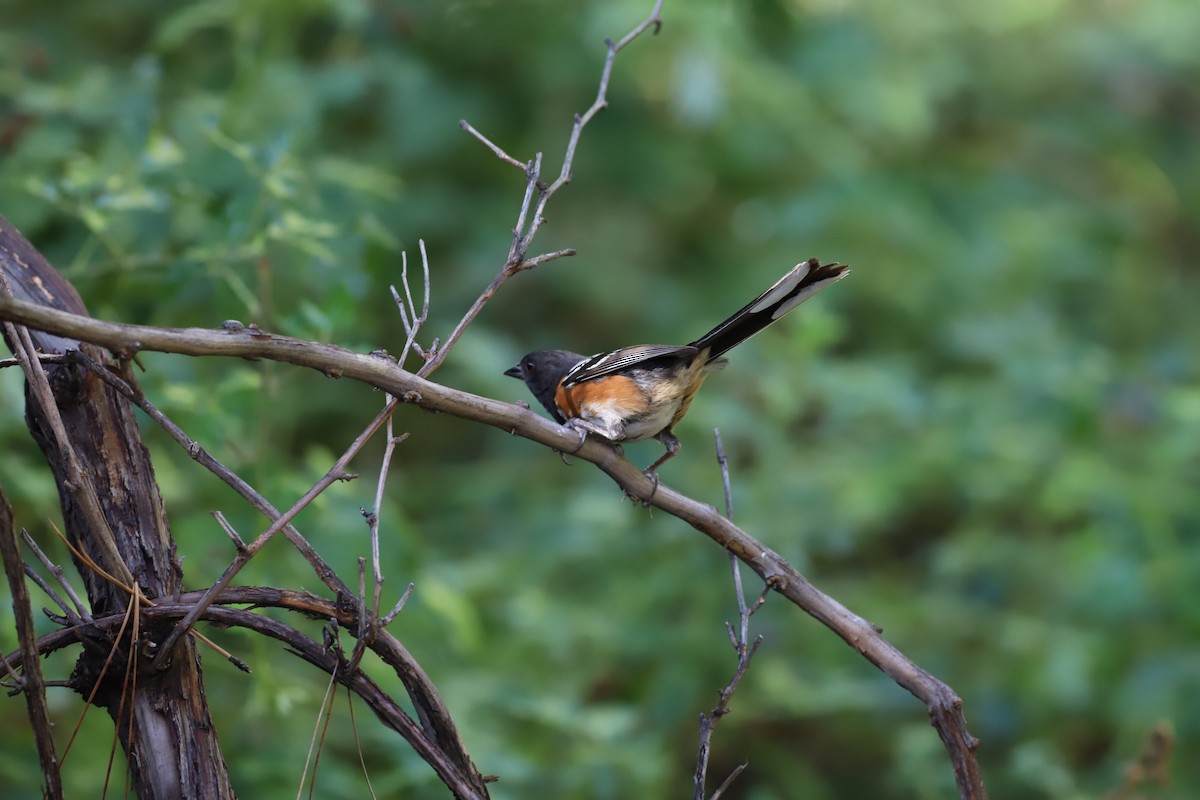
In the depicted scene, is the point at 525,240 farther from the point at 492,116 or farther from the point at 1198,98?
the point at 1198,98

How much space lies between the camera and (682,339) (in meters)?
→ 7.07

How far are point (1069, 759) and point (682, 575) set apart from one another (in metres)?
2.51

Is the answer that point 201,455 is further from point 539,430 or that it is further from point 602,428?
point 602,428

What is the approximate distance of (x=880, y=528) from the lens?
6.54 meters

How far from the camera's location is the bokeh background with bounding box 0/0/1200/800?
3.72m

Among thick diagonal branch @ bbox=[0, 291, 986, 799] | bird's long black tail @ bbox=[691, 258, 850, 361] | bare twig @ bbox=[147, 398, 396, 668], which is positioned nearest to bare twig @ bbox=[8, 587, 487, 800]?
bare twig @ bbox=[147, 398, 396, 668]

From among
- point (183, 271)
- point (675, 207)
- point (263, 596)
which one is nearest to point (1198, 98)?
point (675, 207)

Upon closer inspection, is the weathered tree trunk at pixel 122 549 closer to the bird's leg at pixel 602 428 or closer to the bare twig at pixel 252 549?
the bare twig at pixel 252 549

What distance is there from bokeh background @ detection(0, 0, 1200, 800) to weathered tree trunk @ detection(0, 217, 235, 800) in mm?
1067

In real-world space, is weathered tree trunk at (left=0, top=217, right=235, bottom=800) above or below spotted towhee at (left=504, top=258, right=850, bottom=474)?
below

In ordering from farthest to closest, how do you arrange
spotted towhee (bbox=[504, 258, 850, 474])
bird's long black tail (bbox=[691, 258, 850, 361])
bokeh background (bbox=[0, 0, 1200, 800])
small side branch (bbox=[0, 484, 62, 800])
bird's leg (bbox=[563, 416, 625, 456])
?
bokeh background (bbox=[0, 0, 1200, 800]), spotted towhee (bbox=[504, 258, 850, 474]), bird's leg (bbox=[563, 416, 625, 456]), bird's long black tail (bbox=[691, 258, 850, 361]), small side branch (bbox=[0, 484, 62, 800])

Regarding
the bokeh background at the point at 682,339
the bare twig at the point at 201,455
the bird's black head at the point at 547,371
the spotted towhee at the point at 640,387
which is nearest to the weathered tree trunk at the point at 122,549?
the bare twig at the point at 201,455

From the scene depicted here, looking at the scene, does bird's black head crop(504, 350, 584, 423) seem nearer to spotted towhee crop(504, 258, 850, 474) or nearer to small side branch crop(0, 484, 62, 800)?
spotted towhee crop(504, 258, 850, 474)

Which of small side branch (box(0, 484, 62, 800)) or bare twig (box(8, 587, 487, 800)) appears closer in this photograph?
small side branch (box(0, 484, 62, 800))
